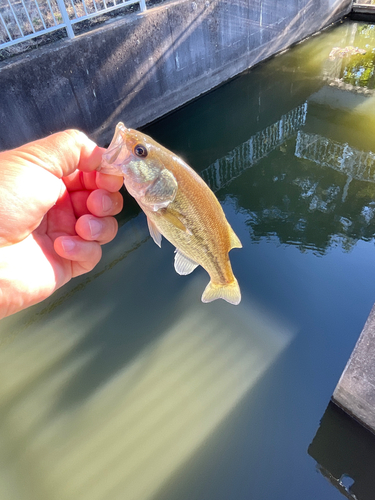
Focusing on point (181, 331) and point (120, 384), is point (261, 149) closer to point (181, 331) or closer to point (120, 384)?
point (181, 331)

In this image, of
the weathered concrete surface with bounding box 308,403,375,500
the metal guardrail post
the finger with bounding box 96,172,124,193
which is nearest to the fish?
the finger with bounding box 96,172,124,193

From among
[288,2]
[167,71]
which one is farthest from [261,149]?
[288,2]

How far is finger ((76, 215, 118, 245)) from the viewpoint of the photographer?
234cm

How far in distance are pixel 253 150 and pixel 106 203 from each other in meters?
5.82

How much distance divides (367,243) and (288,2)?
8.19 metres

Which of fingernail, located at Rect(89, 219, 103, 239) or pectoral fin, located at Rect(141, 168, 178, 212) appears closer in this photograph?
pectoral fin, located at Rect(141, 168, 178, 212)

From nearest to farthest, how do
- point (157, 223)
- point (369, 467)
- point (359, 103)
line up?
point (157, 223)
point (369, 467)
point (359, 103)

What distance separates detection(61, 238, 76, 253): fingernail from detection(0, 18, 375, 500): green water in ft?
7.43

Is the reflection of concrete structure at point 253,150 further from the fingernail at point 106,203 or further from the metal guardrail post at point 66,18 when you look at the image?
the fingernail at point 106,203

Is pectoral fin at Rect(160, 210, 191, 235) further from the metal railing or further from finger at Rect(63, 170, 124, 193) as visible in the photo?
the metal railing

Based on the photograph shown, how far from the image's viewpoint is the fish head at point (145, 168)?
75.3 inches

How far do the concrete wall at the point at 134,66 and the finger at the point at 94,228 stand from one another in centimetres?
435

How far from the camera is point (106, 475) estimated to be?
11.1ft

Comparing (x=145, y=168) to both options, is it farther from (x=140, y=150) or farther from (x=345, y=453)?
(x=345, y=453)
